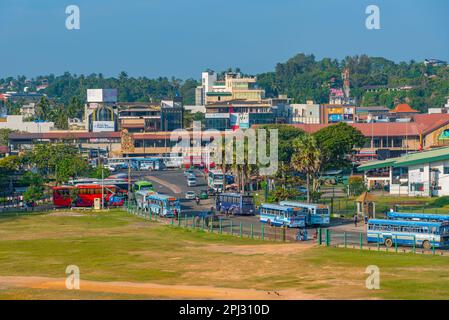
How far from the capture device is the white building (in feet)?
428

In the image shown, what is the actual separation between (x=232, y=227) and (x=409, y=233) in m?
22.6

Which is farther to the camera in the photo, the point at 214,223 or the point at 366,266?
the point at 214,223

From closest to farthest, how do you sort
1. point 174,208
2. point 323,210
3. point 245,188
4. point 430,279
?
point 430,279, point 323,210, point 174,208, point 245,188

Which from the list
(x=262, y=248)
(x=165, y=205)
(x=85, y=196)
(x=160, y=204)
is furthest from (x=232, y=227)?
(x=85, y=196)

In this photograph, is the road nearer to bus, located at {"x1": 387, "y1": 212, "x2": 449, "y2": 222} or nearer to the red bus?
the red bus

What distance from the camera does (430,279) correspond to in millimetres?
62062

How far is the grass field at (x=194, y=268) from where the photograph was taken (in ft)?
191

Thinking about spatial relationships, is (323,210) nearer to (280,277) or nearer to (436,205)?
(436,205)

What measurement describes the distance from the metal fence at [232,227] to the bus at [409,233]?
8.43 metres

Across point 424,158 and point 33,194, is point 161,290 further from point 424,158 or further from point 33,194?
point 424,158

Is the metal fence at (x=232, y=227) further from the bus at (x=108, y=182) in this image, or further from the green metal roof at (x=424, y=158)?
the green metal roof at (x=424, y=158)

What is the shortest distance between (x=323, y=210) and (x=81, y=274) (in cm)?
3637
